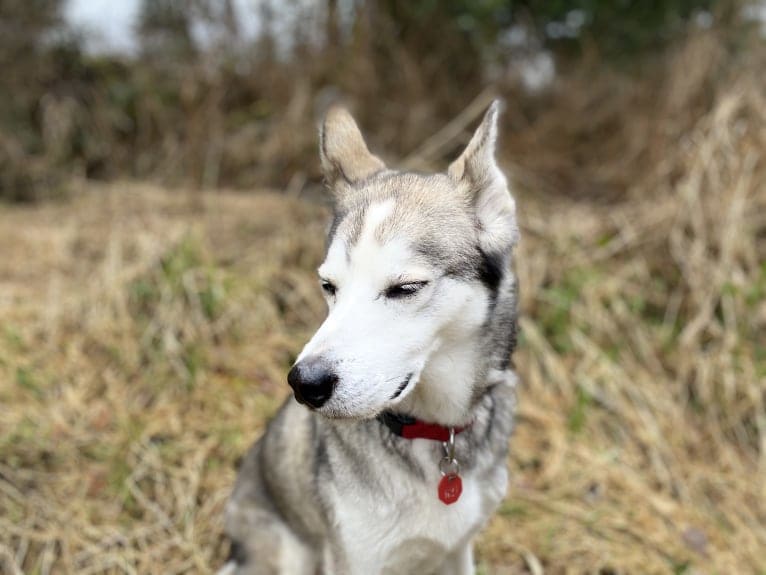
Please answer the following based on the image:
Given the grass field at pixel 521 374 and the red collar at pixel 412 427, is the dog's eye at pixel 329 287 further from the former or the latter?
the grass field at pixel 521 374

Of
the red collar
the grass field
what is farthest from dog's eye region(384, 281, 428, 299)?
the grass field

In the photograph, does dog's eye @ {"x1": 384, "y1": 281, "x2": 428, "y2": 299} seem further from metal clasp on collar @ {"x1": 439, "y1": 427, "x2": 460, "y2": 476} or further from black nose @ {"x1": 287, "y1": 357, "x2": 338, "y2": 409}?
metal clasp on collar @ {"x1": 439, "y1": 427, "x2": 460, "y2": 476}

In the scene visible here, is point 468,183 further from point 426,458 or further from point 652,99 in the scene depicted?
point 652,99

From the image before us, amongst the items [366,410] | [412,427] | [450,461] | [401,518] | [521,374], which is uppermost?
[366,410]

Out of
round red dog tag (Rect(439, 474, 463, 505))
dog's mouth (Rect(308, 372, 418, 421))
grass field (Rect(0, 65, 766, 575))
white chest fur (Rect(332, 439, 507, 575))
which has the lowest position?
grass field (Rect(0, 65, 766, 575))

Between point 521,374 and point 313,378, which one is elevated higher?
point 313,378

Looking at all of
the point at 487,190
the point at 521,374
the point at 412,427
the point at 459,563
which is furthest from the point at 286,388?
the point at 487,190

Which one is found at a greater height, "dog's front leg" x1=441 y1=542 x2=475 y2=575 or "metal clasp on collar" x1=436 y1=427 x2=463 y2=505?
"metal clasp on collar" x1=436 y1=427 x2=463 y2=505

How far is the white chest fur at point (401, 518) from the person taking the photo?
2232mm

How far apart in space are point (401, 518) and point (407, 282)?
82 cm

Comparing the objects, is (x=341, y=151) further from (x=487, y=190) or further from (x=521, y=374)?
(x=521, y=374)

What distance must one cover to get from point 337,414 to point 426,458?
0.58 meters

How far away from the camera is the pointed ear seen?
7.93 ft

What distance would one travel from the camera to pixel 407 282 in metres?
1.94
